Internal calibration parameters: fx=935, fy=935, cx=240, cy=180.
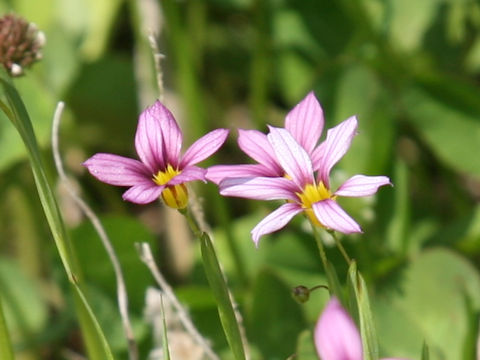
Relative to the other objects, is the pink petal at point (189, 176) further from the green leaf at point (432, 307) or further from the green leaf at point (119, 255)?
the green leaf at point (119, 255)

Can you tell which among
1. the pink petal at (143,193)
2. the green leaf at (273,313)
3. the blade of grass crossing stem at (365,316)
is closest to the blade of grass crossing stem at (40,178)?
the pink petal at (143,193)

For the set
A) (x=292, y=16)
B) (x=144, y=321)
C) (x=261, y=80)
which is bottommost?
(x=144, y=321)

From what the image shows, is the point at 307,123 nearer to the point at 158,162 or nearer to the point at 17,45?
the point at 158,162

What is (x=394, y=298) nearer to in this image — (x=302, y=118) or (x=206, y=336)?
(x=206, y=336)

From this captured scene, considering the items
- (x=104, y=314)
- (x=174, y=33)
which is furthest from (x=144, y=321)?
(x=174, y=33)

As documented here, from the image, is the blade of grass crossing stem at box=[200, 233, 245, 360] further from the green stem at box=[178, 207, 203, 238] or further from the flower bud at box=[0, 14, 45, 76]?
the flower bud at box=[0, 14, 45, 76]

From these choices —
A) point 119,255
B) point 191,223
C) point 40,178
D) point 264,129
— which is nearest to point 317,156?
point 191,223
